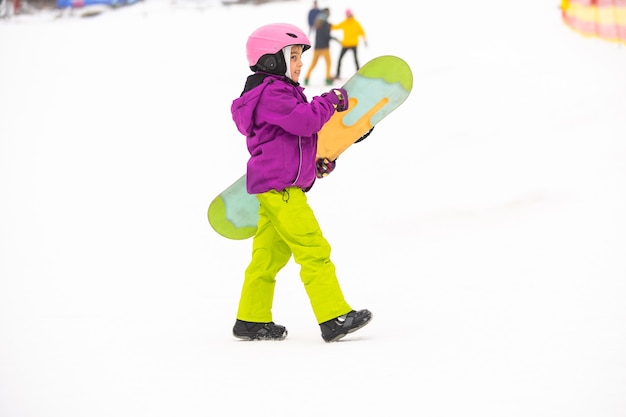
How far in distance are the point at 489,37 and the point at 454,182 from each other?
9511 mm

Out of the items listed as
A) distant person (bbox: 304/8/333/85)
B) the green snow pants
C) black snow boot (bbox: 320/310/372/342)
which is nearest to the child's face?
the green snow pants

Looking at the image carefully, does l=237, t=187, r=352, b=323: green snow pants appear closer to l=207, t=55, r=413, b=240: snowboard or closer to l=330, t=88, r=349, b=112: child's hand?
l=330, t=88, r=349, b=112: child's hand

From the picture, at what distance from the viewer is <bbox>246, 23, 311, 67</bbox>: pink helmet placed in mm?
3570

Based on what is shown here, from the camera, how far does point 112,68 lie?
15.0 meters

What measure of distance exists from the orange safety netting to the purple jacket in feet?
30.3

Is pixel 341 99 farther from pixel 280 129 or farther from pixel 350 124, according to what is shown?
pixel 350 124

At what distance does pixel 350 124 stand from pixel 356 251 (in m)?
1.60

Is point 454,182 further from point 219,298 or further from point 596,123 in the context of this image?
point 219,298

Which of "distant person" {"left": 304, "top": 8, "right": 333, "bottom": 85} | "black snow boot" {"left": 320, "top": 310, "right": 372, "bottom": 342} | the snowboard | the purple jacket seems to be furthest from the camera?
"distant person" {"left": 304, "top": 8, "right": 333, "bottom": 85}

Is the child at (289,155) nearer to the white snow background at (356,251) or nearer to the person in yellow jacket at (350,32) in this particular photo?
the white snow background at (356,251)

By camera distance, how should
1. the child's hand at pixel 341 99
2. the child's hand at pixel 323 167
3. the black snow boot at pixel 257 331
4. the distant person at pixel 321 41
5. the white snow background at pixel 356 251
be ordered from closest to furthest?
the white snow background at pixel 356 251
the child's hand at pixel 341 99
the black snow boot at pixel 257 331
the child's hand at pixel 323 167
the distant person at pixel 321 41

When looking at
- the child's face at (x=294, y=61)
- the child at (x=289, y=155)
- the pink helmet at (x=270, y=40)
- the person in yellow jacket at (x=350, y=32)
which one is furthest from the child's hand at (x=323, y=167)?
the person in yellow jacket at (x=350, y=32)

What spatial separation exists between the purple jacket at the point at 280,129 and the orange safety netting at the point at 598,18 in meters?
9.23

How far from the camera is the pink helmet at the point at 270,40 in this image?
3.57 meters
